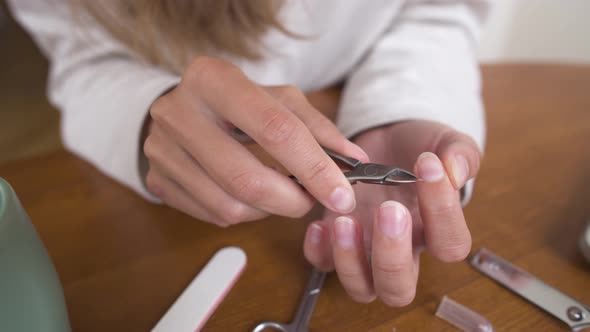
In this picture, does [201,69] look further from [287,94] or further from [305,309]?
[305,309]

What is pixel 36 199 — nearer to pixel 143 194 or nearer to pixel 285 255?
pixel 143 194

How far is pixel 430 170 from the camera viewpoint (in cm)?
26

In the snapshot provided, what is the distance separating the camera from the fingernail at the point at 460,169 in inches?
11.0

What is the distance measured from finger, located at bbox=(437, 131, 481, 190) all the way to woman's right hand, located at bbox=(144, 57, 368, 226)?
58 mm

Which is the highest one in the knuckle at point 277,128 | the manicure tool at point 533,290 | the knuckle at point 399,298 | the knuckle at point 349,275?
the knuckle at point 277,128

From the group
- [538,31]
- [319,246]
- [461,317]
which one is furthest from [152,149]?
[538,31]

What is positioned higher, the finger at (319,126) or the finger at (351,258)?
the finger at (319,126)

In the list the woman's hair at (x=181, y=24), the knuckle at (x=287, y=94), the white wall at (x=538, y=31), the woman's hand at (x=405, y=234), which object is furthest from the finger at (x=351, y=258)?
the white wall at (x=538, y=31)

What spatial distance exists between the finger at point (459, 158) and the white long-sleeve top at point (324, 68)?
0.22ft

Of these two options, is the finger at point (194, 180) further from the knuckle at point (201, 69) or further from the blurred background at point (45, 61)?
the blurred background at point (45, 61)

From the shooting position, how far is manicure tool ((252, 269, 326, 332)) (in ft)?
0.91

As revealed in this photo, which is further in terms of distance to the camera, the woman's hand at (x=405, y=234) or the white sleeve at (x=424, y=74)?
the white sleeve at (x=424, y=74)

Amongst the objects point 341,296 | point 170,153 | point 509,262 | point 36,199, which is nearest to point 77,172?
point 36,199

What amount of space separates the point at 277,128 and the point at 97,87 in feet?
0.88
